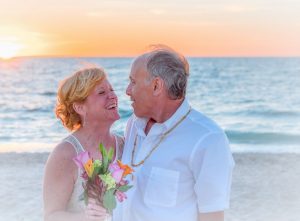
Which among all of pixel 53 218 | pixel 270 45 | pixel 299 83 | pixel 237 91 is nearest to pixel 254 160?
pixel 53 218

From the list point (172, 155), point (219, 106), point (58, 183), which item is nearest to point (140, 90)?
point (172, 155)

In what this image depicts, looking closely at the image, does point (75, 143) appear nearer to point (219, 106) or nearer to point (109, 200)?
point (109, 200)

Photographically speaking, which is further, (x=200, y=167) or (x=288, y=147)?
(x=288, y=147)

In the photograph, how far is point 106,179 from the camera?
332cm

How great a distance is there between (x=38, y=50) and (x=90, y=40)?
9.79m

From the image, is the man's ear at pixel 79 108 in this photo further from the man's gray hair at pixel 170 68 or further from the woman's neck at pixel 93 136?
the man's gray hair at pixel 170 68

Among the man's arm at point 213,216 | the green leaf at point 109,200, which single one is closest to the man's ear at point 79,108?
the green leaf at point 109,200

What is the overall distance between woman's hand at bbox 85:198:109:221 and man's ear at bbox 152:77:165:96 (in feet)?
2.22

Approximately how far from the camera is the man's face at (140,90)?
360 cm

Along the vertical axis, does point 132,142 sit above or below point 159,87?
below

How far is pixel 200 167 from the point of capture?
3449 mm

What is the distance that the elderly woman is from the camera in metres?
4.06

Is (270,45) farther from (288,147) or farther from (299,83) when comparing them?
(288,147)

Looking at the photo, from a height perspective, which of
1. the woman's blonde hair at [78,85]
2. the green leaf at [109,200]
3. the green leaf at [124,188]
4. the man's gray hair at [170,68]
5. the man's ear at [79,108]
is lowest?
the green leaf at [109,200]
